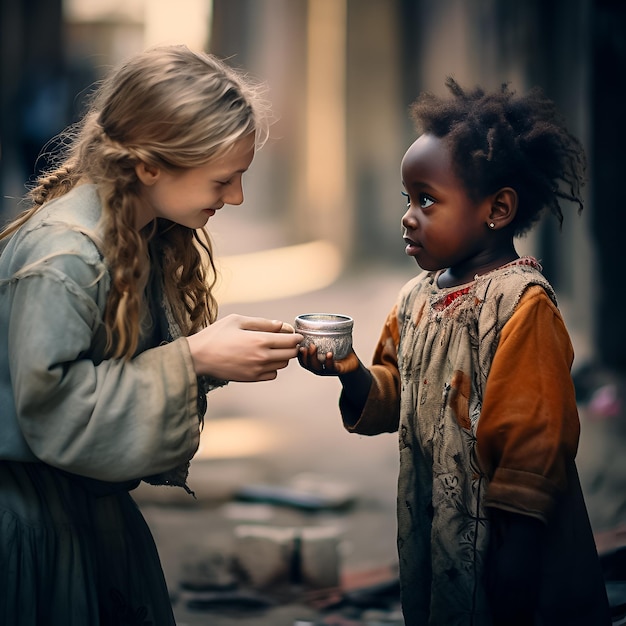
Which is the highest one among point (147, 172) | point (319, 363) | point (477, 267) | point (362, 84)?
point (362, 84)

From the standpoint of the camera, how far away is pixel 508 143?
7.32 feet

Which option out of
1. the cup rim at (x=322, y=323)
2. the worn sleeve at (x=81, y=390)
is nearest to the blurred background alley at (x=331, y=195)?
the cup rim at (x=322, y=323)

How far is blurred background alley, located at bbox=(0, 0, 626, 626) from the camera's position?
4.95m

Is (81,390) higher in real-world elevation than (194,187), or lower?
lower

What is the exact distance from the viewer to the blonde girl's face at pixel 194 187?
7.12 ft

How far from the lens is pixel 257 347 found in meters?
2.13

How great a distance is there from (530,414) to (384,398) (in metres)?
0.52

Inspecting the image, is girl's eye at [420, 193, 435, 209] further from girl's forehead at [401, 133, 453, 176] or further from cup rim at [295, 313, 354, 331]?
cup rim at [295, 313, 354, 331]

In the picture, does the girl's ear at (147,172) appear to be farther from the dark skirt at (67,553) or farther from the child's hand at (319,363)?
the dark skirt at (67,553)

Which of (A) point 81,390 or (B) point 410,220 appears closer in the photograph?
(A) point 81,390

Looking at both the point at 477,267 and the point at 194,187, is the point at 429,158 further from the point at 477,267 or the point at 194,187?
the point at 194,187

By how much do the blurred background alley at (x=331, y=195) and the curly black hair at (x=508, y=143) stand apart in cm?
75

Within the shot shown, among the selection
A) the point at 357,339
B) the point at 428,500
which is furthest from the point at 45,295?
the point at 357,339

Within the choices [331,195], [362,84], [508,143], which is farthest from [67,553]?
[331,195]
